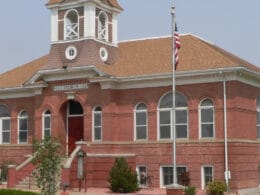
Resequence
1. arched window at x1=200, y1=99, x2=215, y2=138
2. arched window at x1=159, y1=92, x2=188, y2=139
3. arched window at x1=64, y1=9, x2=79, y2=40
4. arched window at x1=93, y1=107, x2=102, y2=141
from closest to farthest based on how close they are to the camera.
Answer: arched window at x1=200, y1=99, x2=215, y2=138, arched window at x1=159, y1=92, x2=188, y2=139, arched window at x1=93, y1=107, x2=102, y2=141, arched window at x1=64, y1=9, x2=79, y2=40

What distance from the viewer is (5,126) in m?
40.7

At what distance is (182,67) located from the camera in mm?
33406

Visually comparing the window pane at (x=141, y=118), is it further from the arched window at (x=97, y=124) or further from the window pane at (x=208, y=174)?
the window pane at (x=208, y=174)

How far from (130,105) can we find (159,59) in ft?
11.3

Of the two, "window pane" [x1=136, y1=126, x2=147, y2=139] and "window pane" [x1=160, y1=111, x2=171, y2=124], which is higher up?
"window pane" [x1=160, y1=111, x2=171, y2=124]

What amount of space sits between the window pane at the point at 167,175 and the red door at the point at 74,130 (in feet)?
21.7

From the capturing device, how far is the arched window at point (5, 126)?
133ft

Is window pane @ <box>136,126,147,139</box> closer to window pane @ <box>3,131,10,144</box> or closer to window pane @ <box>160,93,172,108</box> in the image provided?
window pane @ <box>160,93,172,108</box>

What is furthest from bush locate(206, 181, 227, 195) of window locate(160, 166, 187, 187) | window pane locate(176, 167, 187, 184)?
window locate(160, 166, 187, 187)

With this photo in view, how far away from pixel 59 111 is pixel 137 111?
5.33 meters

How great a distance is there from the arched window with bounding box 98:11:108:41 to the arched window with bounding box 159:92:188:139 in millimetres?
6437

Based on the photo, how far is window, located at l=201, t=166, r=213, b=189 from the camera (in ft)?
106

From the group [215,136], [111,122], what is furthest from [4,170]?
[215,136]

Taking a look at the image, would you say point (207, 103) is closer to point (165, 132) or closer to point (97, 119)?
point (165, 132)
